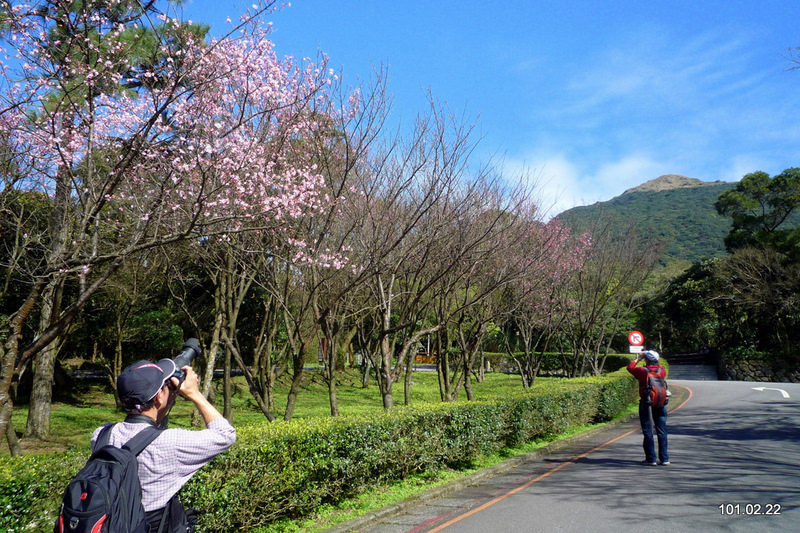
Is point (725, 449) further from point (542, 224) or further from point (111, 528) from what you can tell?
point (111, 528)

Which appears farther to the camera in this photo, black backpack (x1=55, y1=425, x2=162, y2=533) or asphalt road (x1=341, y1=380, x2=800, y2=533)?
asphalt road (x1=341, y1=380, x2=800, y2=533)

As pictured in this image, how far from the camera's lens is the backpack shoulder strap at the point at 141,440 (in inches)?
91.4

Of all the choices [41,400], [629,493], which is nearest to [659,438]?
[629,493]

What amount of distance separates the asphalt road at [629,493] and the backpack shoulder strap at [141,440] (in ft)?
12.6

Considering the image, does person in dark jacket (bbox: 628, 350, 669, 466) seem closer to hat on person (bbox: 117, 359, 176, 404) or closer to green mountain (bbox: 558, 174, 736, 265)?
hat on person (bbox: 117, 359, 176, 404)

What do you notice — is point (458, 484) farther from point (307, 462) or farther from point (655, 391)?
point (655, 391)

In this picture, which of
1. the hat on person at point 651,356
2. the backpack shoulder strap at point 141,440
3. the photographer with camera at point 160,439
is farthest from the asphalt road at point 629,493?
the backpack shoulder strap at point 141,440

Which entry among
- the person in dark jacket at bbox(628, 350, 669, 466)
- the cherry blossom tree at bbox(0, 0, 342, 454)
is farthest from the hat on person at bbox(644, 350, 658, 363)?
the cherry blossom tree at bbox(0, 0, 342, 454)

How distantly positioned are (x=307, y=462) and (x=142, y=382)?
3720mm

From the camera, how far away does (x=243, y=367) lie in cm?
1041

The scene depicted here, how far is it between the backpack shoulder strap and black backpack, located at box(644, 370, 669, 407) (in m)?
8.07

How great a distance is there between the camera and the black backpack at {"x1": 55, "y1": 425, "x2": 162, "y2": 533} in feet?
6.78

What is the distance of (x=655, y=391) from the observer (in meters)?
8.60

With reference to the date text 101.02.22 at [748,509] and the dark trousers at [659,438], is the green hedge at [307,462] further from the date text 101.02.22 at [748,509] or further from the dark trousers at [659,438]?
the date text 101.02.22 at [748,509]
